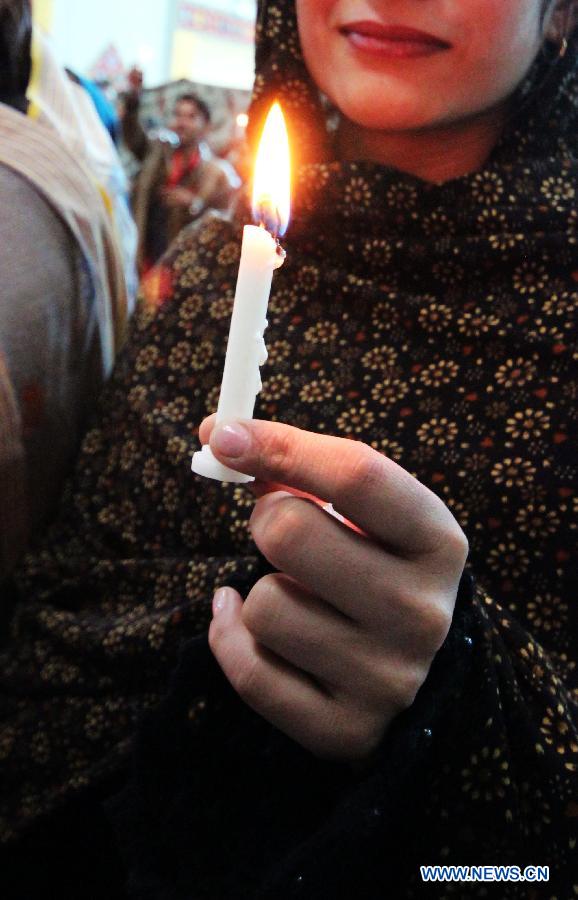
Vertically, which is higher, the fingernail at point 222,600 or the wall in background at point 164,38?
the wall in background at point 164,38

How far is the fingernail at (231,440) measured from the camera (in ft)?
1.10

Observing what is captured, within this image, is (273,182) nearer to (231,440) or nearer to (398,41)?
(231,440)

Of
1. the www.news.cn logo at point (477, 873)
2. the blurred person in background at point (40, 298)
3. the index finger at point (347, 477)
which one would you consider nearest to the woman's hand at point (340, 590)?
the index finger at point (347, 477)

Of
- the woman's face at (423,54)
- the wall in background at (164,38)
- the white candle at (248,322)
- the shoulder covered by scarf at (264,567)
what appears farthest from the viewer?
the wall in background at (164,38)

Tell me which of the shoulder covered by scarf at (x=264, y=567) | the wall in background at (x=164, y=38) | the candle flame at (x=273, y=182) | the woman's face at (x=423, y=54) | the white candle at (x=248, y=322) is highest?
the wall in background at (x=164, y=38)

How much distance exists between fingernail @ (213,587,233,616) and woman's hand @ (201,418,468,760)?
4cm

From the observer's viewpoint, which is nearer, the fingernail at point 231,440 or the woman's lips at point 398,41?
the fingernail at point 231,440

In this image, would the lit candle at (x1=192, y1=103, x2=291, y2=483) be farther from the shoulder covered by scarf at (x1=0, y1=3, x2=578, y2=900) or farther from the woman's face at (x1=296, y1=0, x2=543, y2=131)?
the woman's face at (x1=296, y1=0, x2=543, y2=131)

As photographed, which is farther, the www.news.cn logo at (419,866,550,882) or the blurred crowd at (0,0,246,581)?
the blurred crowd at (0,0,246,581)

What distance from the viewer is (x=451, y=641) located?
0.45 meters

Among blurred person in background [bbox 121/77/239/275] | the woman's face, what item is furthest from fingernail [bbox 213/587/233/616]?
blurred person in background [bbox 121/77/239/275]

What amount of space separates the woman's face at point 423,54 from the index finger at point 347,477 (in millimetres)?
472

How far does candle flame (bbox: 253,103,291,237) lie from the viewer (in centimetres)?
33

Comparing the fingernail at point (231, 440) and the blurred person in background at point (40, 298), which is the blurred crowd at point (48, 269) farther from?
the fingernail at point (231, 440)
